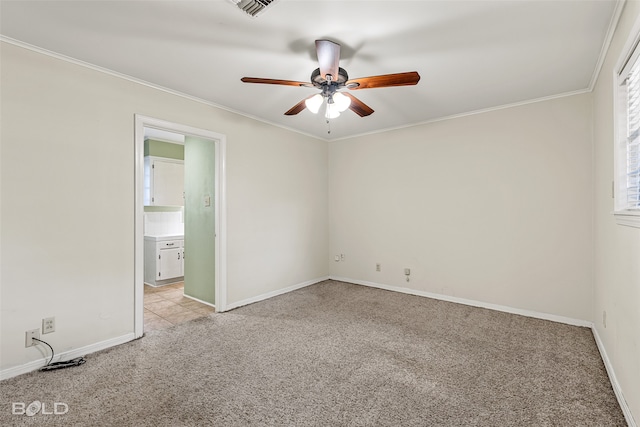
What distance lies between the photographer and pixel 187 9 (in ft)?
6.28

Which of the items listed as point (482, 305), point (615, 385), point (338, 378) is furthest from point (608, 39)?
point (338, 378)

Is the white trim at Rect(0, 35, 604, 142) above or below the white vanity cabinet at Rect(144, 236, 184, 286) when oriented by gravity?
above

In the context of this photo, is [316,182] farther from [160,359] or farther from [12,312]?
[12,312]

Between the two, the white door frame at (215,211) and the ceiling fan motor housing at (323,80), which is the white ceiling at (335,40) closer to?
the ceiling fan motor housing at (323,80)

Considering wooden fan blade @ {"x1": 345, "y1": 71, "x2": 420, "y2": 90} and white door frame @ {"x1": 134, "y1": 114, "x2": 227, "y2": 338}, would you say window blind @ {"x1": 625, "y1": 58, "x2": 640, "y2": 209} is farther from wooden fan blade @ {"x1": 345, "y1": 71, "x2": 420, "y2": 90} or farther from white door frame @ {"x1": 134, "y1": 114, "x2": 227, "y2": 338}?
white door frame @ {"x1": 134, "y1": 114, "x2": 227, "y2": 338}

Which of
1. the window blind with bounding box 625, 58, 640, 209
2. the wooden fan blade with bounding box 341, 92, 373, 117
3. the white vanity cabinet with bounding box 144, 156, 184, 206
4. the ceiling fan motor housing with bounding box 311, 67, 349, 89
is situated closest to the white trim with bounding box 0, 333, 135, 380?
the ceiling fan motor housing with bounding box 311, 67, 349, 89

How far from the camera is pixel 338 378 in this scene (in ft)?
7.30

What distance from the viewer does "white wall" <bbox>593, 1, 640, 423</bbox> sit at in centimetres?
166

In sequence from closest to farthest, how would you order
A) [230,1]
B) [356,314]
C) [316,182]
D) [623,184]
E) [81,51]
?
[230,1] < [623,184] < [81,51] < [356,314] < [316,182]

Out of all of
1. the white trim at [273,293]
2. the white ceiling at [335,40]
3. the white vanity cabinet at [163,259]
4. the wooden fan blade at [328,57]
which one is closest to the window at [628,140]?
the white ceiling at [335,40]

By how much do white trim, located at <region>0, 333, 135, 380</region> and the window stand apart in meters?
3.87

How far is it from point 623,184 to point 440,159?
2.19m

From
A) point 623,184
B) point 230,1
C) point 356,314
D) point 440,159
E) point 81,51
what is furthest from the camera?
point 440,159

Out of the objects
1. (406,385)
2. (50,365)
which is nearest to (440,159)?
(406,385)
